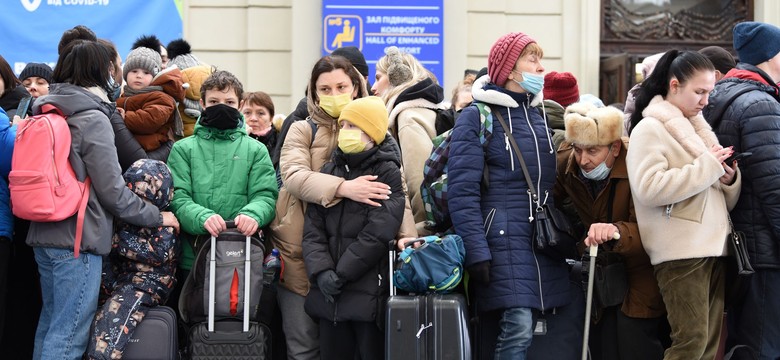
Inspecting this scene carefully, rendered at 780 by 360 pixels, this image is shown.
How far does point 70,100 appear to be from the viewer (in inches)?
218

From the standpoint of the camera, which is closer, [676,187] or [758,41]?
[676,187]

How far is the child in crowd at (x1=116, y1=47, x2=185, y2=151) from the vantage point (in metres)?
6.09

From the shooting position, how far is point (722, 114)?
5.65m

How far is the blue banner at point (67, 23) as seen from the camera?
1023cm

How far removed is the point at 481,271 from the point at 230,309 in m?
1.40

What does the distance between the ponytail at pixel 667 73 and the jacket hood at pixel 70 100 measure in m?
2.95

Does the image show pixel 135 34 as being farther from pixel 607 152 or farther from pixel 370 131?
pixel 607 152

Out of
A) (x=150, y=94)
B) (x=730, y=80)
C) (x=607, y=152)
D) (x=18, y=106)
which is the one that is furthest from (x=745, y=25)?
(x=18, y=106)

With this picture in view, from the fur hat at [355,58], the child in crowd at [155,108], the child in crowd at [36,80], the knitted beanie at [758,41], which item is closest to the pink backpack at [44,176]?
the child in crowd at [155,108]

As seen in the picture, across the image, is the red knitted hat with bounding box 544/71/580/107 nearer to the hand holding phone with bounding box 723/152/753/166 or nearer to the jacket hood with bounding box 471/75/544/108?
the jacket hood with bounding box 471/75/544/108

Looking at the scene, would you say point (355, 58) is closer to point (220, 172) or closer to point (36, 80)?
point (220, 172)

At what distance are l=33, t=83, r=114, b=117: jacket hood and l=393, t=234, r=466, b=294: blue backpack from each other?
187cm

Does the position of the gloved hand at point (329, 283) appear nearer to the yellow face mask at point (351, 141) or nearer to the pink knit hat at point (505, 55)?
the yellow face mask at point (351, 141)

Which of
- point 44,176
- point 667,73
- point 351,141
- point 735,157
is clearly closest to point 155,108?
point 44,176
